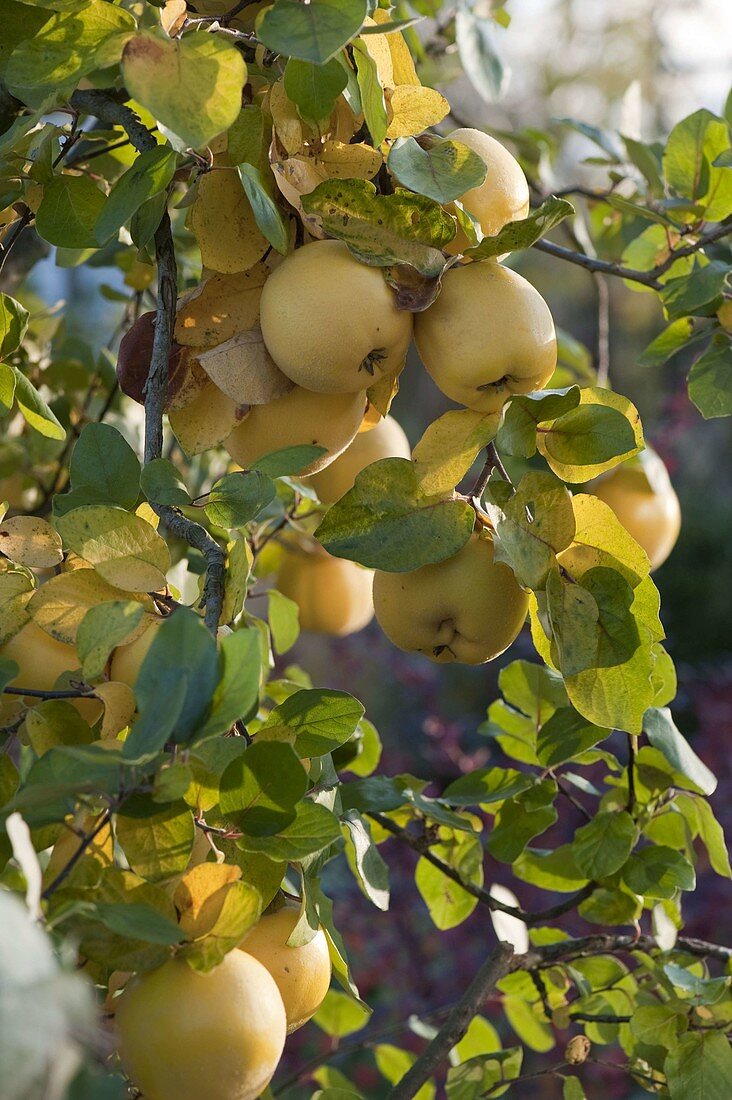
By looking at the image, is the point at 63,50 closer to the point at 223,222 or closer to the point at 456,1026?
the point at 223,222

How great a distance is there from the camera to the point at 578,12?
7.71 metres

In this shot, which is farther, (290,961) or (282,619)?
(282,619)

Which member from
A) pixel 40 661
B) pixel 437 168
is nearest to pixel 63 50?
pixel 437 168

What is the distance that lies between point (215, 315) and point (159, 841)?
254mm

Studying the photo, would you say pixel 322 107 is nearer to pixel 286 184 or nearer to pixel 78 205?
pixel 286 184

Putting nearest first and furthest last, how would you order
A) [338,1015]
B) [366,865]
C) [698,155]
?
[366,865] < [698,155] < [338,1015]

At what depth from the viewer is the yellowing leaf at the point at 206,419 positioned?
0.55 meters

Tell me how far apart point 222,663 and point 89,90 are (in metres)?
0.34

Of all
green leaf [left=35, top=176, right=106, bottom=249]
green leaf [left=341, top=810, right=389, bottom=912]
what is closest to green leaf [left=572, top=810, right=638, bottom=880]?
green leaf [left=341, top=810, right=389, bottom=912]

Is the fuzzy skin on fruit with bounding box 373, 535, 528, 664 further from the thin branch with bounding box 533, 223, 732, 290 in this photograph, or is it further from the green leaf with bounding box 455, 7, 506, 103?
the green leaf with bounding box 455, 7, 506, 103

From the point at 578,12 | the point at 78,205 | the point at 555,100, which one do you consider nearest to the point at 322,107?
the point at 78,205

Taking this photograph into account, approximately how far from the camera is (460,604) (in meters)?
0.52

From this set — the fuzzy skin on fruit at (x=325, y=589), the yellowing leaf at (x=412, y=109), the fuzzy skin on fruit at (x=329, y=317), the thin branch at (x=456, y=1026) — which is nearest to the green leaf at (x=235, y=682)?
the fuzzy skin on fruit at (x=329, y=317)

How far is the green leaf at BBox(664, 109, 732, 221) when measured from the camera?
0.67 meters
